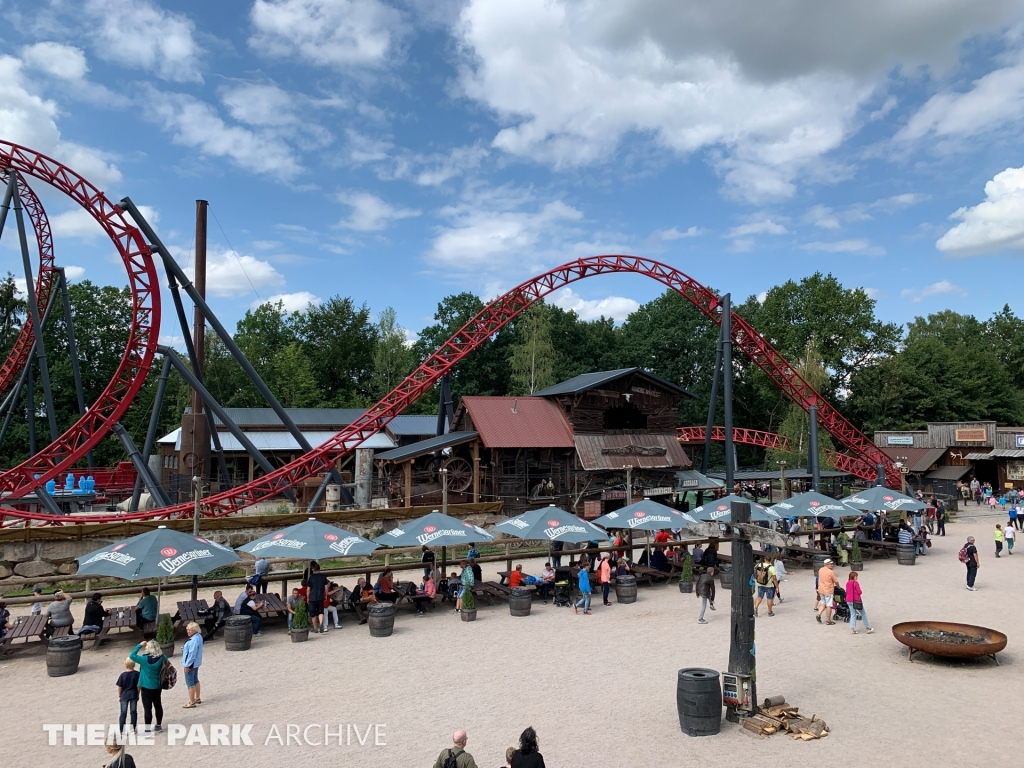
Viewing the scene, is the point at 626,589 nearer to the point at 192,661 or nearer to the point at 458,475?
the point at 192,661

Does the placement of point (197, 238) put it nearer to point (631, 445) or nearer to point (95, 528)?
point (95, 528)

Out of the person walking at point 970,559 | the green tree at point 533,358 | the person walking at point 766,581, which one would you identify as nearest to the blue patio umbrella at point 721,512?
the person walking at point 766,581

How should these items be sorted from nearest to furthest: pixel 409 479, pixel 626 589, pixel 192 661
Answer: pixel 192 661 → pixel 626 589 → pixel 409 479

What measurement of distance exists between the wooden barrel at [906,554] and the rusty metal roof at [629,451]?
12853mm

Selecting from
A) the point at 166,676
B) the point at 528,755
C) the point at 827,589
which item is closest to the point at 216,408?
the point at 166,676

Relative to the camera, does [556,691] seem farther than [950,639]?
No

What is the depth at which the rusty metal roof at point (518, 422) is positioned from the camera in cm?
3384

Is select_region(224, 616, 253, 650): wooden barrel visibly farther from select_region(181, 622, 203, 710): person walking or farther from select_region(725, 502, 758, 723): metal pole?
select_region(725, 502, 758, 723): metal pole

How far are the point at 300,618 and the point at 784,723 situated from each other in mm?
10102

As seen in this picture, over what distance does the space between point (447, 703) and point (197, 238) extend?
28870 mm

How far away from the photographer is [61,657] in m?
13.1

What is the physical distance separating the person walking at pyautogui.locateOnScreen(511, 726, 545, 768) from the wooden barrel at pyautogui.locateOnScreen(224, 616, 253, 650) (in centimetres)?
930

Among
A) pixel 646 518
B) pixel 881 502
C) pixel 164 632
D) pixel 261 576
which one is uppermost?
pixel 881 502

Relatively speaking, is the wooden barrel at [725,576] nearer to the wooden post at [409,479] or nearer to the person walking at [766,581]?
the person walking at [766,581]
